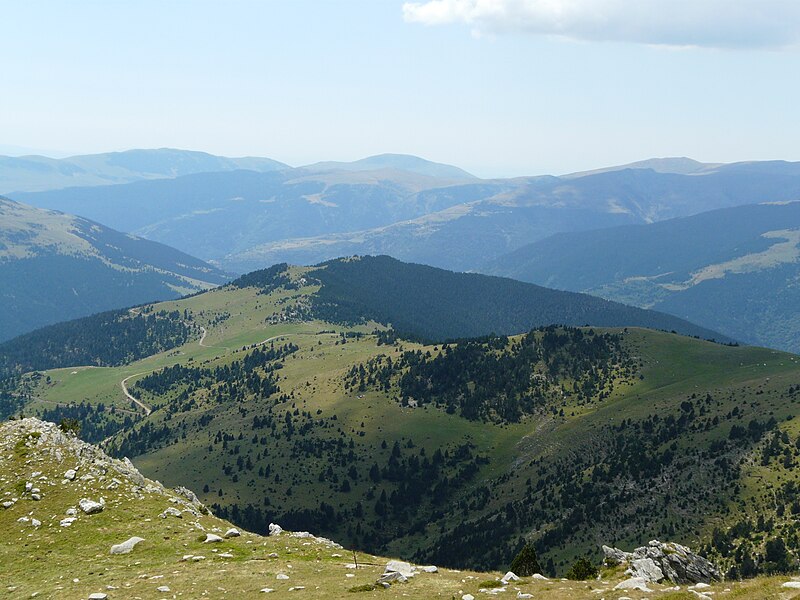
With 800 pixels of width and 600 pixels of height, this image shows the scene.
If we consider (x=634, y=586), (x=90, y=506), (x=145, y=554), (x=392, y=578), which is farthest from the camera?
(x=90, y=506)

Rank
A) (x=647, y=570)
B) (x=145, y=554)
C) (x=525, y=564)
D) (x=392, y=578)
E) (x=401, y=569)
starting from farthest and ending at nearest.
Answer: (x=525, y=564) < (x=647, y=570) < (x=145, y=554) < (x=401, y=569) < (x=392, y=578)

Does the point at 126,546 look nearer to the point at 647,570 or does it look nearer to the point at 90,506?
the point at 90,506

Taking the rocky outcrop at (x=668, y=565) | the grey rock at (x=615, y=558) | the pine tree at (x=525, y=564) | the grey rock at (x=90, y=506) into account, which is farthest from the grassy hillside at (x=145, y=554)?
the pine tree at (x=525, y=564)

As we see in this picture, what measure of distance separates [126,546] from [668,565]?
4765 centimetres

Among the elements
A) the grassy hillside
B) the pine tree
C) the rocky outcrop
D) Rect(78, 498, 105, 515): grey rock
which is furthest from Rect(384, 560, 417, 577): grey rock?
Rect(78, 498, 105, 515): grey rock

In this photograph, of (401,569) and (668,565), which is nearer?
(401,569)

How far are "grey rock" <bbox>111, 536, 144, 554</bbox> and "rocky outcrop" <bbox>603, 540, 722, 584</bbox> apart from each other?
1590 inches

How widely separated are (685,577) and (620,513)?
359 ft

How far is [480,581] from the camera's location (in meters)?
43.5

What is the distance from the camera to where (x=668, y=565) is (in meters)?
57.3

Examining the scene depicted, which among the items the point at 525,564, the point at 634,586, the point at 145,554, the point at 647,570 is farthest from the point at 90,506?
the point at 647,570

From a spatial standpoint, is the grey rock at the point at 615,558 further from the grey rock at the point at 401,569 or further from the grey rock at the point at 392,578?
the grey rock at the point at 392,578

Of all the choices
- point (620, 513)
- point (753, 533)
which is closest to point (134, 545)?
point (753, 533)

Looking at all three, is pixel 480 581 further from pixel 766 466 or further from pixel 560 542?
pixel 766 466
